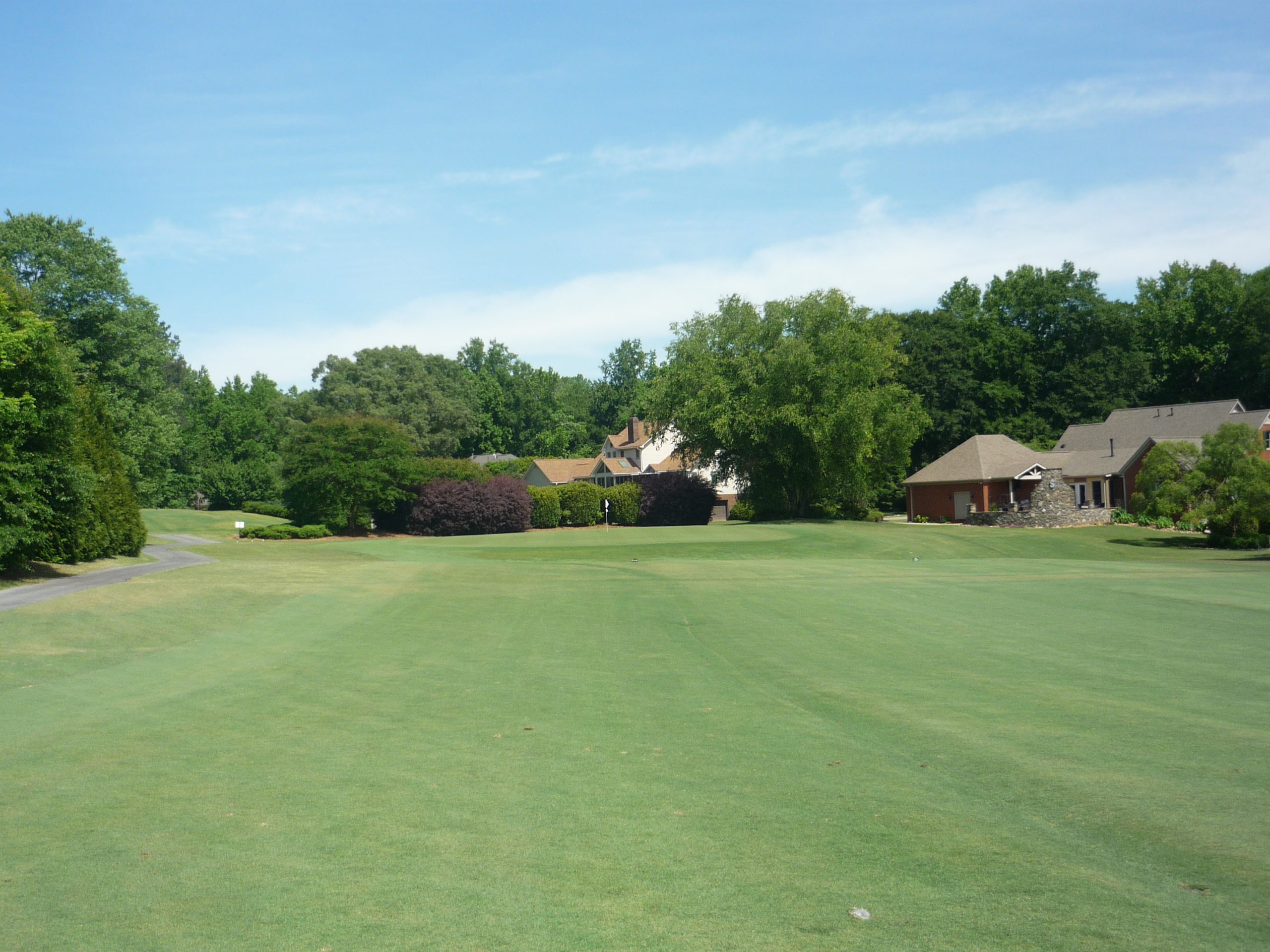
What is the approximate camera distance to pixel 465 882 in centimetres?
551

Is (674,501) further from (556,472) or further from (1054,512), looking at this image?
(1054,512)

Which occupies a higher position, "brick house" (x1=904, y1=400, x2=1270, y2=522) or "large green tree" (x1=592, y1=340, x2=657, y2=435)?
"large green tree" (x1=592, y1=340, x2=657, y2=435)

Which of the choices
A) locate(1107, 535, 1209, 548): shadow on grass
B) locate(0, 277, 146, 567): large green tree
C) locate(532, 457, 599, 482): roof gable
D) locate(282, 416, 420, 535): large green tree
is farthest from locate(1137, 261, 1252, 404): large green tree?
locate(0, 277, 146, 567): large green tree

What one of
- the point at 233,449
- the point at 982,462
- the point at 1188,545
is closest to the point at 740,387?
the point at 982,462

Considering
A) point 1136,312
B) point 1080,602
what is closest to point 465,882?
point 1080,602

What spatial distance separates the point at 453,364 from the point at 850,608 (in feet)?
308

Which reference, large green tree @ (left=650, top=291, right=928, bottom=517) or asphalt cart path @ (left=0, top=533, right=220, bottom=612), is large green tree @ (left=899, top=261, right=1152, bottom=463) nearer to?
large green tree @ (left=650, top=291, right=928, bottom=517)

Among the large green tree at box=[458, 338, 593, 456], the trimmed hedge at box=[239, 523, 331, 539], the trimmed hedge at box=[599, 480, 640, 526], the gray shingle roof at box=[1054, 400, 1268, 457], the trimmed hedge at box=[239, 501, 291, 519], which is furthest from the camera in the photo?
the large green tree at box=[458, 338, 593, 456]

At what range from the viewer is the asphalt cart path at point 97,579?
1943cm

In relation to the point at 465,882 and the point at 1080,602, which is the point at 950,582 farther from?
the point at 465,882

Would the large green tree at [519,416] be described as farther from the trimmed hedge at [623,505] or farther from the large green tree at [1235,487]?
the large green tree at [1235,487]

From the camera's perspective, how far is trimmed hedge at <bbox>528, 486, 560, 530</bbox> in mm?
65375

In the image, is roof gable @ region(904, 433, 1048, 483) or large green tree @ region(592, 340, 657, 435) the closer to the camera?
roof gable @ region(904, 433, 1048, 483)

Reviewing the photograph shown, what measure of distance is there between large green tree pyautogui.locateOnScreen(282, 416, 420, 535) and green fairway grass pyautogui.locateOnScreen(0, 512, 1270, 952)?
36.4 m
